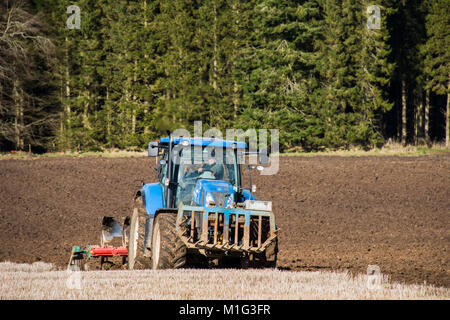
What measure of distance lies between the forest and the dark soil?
5.23 m

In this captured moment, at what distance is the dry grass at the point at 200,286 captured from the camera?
324 inches

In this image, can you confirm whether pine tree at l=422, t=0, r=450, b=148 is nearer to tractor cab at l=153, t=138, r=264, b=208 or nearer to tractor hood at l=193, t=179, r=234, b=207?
tractor cab at l=153, t=138, r=264, b=208

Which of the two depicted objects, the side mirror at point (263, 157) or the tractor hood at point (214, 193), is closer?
the tractor hood at point (214, 193)

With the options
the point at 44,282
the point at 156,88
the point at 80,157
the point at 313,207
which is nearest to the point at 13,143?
the point at 80,157

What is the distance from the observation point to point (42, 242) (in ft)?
57.5

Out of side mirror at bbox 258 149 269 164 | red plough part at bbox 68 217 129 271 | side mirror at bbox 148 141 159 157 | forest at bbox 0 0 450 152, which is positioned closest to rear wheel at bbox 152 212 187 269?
side mirror at bbox 148 141 159 157

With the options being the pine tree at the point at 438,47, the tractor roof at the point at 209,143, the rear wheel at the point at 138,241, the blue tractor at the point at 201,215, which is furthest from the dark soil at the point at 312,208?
the pine tree at the point at 438,47

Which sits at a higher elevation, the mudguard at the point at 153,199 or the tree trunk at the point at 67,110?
the tree trunk at the point at 67,110

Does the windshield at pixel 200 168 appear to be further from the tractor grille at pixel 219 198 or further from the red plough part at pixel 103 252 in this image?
the red plough part at pixel 103 252

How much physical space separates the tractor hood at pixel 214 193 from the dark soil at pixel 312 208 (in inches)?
129

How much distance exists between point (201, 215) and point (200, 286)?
2481 mm

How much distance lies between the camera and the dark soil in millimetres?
15680

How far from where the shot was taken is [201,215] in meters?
11.2

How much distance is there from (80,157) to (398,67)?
2437cm
